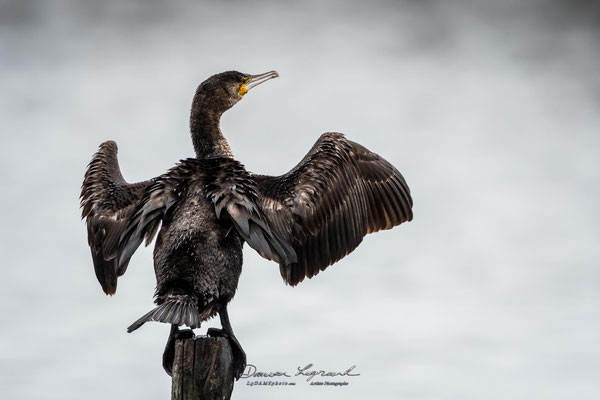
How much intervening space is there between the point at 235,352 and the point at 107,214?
74.0 inches

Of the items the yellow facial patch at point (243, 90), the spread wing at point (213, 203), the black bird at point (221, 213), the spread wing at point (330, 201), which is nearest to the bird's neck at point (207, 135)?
the black bird at point (221, 213)

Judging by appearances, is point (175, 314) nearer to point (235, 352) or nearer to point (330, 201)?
point (235, 352)

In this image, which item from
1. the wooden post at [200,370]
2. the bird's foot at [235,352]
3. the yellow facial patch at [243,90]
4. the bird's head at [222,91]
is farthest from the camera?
the yellow facial patch at [243,90]

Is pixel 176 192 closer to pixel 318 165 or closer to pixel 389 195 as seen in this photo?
pixel 318 165

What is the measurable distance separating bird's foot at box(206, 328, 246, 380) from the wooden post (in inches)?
19.0

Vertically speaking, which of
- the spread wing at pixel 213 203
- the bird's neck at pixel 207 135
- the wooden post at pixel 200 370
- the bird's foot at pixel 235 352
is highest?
the bird's neck at pixel 207 135

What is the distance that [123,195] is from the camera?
26.1ft

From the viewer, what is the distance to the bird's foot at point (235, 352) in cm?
663

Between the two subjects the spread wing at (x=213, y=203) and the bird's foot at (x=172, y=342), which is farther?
the spread wing at (x=213, y=203)

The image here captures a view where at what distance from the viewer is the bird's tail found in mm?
6074

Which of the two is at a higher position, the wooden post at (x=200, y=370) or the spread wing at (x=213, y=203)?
the spread wing at (x=213, y=203)

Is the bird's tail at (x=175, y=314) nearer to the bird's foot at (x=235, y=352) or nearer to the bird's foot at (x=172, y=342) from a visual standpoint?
the bird's foot at (x=172, y=342)

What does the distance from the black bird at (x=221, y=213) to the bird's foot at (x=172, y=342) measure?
0.01m

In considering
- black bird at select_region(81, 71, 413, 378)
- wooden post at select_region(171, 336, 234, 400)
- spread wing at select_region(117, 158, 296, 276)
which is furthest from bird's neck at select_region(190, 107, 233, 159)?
wooden post at select_region(171, 336, 234, 400)
